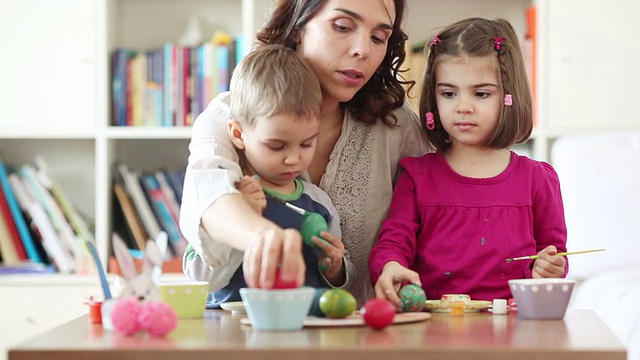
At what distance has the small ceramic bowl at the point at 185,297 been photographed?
1253mm

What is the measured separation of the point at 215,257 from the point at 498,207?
0.49m

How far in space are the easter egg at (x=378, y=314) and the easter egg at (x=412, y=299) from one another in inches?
7.3

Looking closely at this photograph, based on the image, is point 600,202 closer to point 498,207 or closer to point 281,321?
point 498,207

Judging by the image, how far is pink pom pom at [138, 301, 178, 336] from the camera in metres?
1.04

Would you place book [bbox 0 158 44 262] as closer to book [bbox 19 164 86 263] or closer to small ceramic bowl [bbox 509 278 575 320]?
book [bbox 19 164 86 263]

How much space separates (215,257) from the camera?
1.39m

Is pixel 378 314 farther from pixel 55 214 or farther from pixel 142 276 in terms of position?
pixel 55 214

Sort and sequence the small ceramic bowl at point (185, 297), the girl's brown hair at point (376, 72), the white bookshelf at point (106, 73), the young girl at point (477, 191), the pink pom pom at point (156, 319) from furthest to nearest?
the white bookshelf at point (106, 73) → the girl's brown hair at point (376, 72) → the young girl at point (477, 191) → the small ceramic bowl at point (185, 297) → the pink pom pom at point (156, 319)

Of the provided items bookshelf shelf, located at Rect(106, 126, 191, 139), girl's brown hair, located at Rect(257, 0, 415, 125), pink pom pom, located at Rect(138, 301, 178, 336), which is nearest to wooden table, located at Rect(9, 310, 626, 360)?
pink pom pom, located at Rect(138, 301, 178, 336)

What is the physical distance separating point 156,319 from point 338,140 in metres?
0.77

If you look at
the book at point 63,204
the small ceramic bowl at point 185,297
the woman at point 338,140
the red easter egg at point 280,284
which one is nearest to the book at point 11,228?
the book at point 63,204

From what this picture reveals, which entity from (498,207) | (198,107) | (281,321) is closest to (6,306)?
(198,107)

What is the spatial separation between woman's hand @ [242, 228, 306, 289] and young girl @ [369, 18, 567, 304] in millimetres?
451

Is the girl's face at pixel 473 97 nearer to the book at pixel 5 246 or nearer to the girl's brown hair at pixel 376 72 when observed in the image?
the girl's brown hair at pixel 376 72
